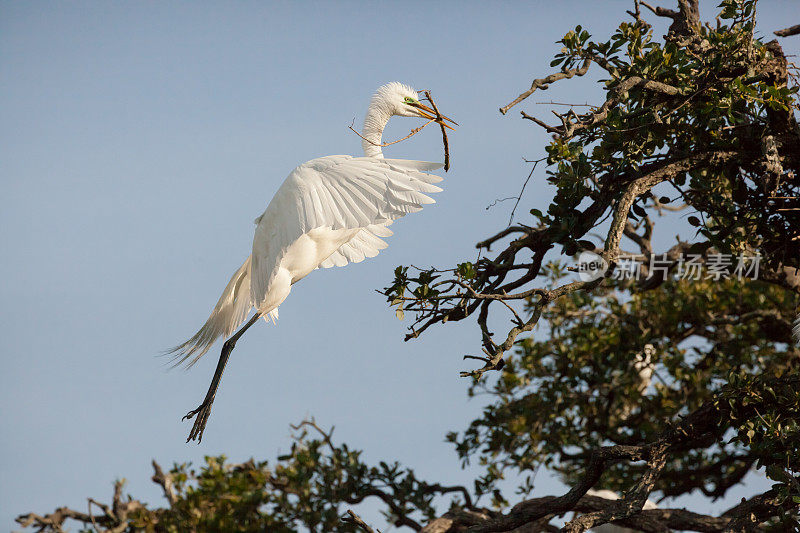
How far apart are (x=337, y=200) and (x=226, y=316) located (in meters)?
1.16

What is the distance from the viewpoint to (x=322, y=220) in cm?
294

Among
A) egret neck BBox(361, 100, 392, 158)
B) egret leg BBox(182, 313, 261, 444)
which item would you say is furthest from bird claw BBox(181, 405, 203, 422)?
egret neck BBox(361, 100, 392, 158)

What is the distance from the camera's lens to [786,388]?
2.72 metres

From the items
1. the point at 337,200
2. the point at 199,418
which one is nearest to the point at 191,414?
the point at 199,418

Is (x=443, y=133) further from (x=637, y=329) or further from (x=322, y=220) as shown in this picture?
(x=637, y=329)

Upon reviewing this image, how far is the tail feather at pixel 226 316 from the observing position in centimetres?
373

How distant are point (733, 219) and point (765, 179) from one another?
0.20m

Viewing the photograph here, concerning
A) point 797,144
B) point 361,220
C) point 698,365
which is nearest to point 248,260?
point 361,220

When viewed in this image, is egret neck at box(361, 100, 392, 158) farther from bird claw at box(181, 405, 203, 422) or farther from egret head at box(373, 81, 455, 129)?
bird claw at box(181, 405, 203, 422)

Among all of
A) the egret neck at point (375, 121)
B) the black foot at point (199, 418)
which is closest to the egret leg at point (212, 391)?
the black foot at point (199, 418)

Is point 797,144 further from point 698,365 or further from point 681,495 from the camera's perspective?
point 681,495

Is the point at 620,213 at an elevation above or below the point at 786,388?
above

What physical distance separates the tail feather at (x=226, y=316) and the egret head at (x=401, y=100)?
1013 mm

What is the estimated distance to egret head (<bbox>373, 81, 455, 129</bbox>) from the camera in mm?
3697
